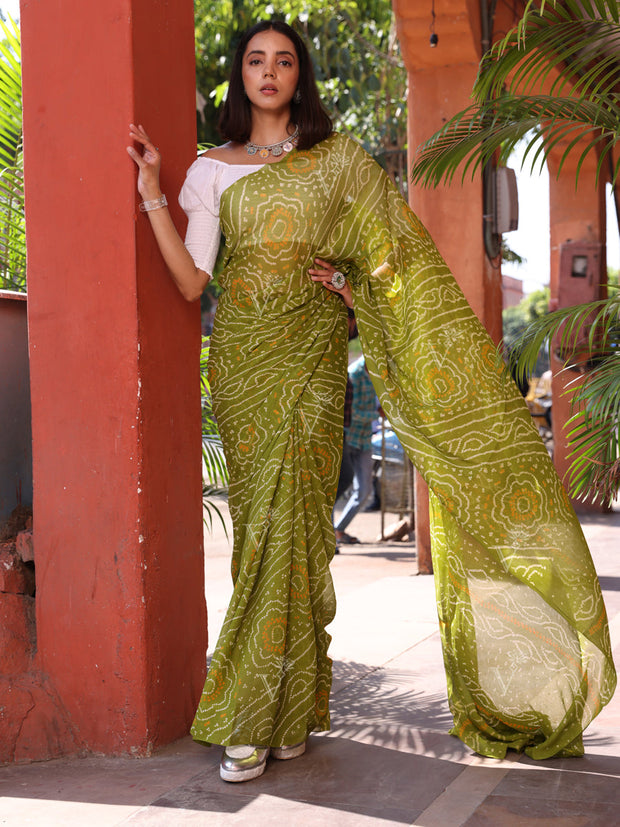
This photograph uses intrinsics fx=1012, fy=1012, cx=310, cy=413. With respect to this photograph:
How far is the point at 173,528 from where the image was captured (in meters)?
2.82

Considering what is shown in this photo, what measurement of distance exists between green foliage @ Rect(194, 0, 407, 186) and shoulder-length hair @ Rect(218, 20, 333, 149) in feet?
12.4

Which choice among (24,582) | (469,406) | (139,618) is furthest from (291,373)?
(24,582)

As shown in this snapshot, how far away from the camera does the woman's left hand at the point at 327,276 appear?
2758 mm

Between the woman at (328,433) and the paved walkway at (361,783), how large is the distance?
109mm

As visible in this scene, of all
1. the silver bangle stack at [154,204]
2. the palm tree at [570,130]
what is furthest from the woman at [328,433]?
the palm tree at [570,130]

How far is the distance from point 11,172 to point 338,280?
1.59 meters

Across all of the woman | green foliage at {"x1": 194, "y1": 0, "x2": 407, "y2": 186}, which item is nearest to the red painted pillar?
the woman

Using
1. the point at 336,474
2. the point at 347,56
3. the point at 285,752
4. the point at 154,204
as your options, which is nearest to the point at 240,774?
the point at 285,752

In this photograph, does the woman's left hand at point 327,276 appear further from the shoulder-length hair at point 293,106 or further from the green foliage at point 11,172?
the green foliage at point 11,172

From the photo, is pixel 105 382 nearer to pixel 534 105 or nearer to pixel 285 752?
pixel 285 752

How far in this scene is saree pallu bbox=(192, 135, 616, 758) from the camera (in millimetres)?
2641

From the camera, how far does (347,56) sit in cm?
875

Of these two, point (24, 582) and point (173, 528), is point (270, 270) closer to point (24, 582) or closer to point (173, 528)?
point (173, 528)

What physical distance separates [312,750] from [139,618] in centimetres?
60
